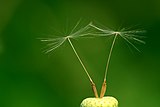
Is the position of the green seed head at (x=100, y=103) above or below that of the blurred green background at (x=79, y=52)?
below

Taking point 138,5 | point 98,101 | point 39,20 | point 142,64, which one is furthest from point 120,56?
point 98,101

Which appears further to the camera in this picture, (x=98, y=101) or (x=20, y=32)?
(x=20, y=32)

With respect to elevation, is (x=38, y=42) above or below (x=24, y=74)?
above

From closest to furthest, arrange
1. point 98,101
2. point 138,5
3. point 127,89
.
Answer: point 98,101
point 127,89
point 138,5

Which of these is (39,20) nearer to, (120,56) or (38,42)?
(38,42)

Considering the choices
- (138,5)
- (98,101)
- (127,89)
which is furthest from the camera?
(138,5)

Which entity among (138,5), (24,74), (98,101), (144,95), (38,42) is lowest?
(98,101)

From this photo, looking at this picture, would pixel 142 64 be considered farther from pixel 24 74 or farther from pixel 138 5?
pixel 24 74

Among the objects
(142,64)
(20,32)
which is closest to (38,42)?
(20,32)

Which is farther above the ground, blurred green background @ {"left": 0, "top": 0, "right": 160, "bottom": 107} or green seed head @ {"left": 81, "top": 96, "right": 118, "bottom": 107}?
blurred green background @ {"left": 0, "top": 0, "right": 160, "bottom": 107}
